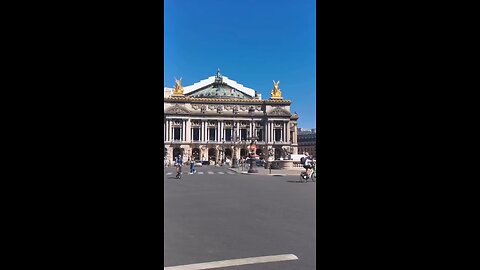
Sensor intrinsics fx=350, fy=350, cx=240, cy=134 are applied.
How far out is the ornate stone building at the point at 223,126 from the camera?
229 feet

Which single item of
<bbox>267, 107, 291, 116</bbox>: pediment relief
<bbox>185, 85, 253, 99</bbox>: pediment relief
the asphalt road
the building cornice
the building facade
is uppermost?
<bbox>185, 85, 253, 99</bbox>: pediment relief

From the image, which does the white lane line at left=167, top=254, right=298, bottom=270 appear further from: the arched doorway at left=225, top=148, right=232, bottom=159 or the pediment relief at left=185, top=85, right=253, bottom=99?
the pediment relief at left=185, top=85, right=253, bottom=99

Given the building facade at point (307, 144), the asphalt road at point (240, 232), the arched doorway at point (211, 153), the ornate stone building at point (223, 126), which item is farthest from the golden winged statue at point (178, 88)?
the asphalt road at point (240, 232)

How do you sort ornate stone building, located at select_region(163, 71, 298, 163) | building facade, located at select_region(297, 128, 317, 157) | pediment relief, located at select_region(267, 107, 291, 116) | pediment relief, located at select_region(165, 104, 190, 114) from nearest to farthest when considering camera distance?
pediment relief, located at select_region(165, 104, 190, 114)
ornate stone building, located at select_region(163, 71, 298, 163)
pediment relief, located at select_region(267, 107, 291, 116)
building facade, located at select_region(297, 128, 317, 157)

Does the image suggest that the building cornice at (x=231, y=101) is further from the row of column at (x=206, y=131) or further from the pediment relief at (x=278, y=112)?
the row of column at (x=206, y=131)

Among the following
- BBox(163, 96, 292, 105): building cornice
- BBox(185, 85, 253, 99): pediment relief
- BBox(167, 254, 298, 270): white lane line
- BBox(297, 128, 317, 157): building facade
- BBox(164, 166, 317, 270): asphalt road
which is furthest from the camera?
BBox(297, 128, 317, 157): building facade

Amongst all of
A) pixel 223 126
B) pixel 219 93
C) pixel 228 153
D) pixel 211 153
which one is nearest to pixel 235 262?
pixel 223 126

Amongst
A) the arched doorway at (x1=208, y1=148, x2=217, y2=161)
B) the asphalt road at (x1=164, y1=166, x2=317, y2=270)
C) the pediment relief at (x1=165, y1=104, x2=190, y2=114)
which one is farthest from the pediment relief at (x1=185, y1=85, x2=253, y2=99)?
the asphalt road at (x1=164, y1=166, x2=317, y2=270)

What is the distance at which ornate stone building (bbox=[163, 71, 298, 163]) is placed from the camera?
229 feet
